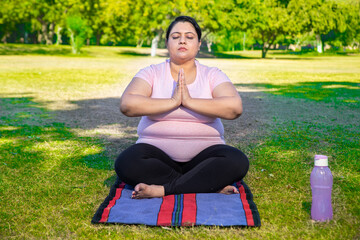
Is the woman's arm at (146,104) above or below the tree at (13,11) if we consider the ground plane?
below

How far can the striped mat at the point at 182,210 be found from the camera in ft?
9.48

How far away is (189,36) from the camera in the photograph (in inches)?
140

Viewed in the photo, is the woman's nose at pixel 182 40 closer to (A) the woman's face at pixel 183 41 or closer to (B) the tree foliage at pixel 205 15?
(A) the woman's face at pixel 183 41

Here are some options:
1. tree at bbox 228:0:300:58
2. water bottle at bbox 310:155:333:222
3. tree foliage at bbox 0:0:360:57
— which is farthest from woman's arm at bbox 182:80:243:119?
tree at bbox 228:0:300:58

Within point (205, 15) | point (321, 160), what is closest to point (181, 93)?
point (321, 160)

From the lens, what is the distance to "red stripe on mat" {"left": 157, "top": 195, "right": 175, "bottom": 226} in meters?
2.88

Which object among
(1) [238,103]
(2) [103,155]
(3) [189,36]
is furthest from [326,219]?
(2) [103,155]

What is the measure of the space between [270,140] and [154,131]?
2688 mm

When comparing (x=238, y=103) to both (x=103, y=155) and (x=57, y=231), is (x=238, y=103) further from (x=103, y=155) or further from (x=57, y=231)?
(x=103, y=155)

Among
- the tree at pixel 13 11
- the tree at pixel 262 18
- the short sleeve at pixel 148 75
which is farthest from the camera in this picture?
the tree at pixel 13 11

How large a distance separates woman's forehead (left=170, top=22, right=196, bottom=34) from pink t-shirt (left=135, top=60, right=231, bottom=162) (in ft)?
1.16

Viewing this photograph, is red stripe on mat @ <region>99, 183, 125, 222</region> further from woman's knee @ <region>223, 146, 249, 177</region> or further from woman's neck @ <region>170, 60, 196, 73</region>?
woman's neck @ <region>170, 60, 196, 73</region>

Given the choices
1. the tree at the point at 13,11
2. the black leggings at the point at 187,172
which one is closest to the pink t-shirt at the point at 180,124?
the black leggings at the point at 187,172

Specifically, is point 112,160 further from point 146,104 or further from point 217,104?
point 217,104
